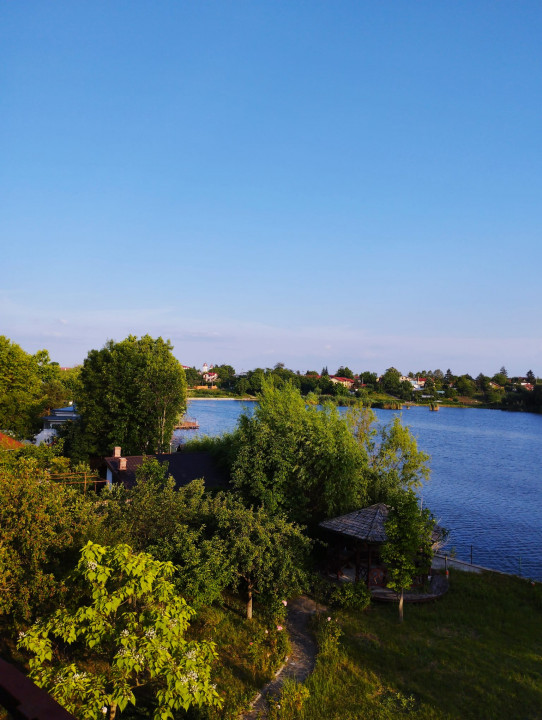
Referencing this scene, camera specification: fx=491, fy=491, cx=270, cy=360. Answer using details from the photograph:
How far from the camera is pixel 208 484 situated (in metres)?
25.9

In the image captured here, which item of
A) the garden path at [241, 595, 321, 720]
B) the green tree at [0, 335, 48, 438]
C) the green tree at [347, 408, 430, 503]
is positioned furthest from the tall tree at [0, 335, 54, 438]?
the garden path at [241, 595, 321, 720]

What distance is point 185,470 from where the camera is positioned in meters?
27.8

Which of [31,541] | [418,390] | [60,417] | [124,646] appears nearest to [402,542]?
[124,646]

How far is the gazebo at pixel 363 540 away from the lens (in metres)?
19.7

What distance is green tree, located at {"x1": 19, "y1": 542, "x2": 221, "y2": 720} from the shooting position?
27.8 feet

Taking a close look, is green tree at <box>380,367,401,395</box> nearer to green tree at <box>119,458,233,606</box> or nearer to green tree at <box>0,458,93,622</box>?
green tree at <box>119,458,233,606</box>

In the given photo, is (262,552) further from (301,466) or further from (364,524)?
(301,466)

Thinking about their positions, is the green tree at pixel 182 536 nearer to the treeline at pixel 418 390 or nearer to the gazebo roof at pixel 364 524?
the gazebo roof at pixel 364 524

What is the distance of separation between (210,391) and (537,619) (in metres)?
165

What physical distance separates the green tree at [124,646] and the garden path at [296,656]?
3.49m

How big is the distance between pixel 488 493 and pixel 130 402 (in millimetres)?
34535

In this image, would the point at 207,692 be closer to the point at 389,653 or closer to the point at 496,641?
the point at 389,653

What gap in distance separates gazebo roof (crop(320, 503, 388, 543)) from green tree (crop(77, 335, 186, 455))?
22634mm

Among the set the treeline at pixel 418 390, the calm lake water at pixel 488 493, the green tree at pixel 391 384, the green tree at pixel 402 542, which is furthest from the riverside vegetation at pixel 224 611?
the green tree at pixel 391 384
